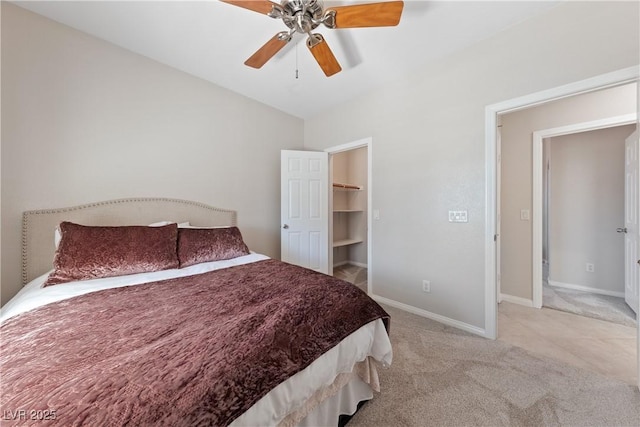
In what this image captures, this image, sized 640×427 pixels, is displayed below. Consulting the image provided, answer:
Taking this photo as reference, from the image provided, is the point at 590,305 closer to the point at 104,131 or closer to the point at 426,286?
the point at 426,286

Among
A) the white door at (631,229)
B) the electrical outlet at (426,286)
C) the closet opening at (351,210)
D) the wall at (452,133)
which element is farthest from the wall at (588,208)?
the closet opening at (351,210)

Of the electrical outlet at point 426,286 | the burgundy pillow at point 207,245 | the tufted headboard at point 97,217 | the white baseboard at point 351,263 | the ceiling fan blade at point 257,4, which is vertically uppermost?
the ceiling fan blade at point 257,4

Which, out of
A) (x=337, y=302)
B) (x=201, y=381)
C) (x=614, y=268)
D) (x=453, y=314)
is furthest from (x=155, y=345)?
(x=614, y=268)

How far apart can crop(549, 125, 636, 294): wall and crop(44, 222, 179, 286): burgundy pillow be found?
15.9 feet

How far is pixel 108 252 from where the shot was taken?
1.70m

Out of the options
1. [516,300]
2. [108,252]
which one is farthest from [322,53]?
[516,300]

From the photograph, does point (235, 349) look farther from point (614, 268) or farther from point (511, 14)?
point (614, 268)

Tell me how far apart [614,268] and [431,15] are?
12.5ft

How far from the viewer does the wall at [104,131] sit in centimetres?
182

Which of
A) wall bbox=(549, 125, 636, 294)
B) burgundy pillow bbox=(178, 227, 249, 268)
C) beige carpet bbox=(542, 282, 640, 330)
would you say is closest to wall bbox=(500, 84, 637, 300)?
beige carpet bbox=(542, 282, 640, 330)

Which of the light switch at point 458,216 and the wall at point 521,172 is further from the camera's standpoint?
the wall at point 521,172

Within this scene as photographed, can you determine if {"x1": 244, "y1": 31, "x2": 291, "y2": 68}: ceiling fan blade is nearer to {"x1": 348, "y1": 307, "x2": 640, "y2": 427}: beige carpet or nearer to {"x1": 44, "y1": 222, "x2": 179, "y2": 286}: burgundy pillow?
{"x1": 44, "y1": 222, "x2": 179, "y2": 286}: burgundy pillow

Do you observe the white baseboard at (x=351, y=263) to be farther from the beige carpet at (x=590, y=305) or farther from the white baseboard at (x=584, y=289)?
the white baseboard at (x=584, y=289)

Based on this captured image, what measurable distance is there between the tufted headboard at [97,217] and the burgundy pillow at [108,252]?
1.35 feet
